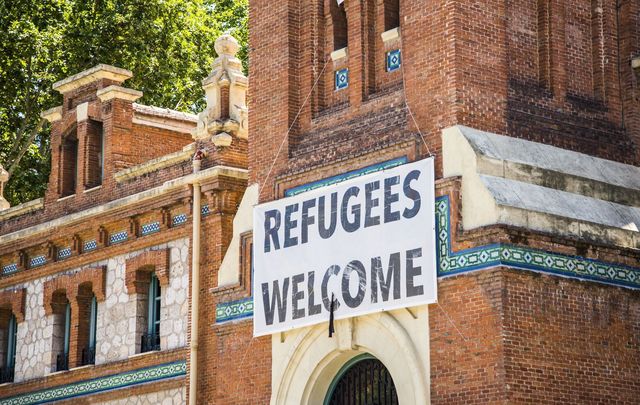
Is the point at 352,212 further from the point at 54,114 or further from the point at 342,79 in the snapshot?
the point at 54,114

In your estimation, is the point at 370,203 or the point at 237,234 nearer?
the point at 370,203

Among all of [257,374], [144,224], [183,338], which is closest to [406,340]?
[257,374]

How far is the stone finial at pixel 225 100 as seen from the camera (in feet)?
93.1

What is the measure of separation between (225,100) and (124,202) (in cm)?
315

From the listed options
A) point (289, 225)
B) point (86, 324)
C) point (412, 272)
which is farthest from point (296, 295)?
point (86, 324)

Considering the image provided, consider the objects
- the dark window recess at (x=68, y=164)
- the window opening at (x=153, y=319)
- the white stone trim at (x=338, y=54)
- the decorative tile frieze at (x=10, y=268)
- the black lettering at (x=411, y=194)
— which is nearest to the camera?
the black lettering at (x=411, y=194)

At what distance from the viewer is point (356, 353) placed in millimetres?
23391

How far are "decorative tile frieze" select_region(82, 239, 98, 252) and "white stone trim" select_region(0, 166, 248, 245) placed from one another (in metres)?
0.48

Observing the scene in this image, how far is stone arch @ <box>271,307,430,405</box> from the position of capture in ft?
72.0

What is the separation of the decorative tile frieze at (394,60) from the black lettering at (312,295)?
135 inches

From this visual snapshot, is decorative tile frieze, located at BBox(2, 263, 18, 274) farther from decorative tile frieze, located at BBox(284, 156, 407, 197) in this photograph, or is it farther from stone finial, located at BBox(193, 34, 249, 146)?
decorative tile frieze, located at BBox(284, 156, 407, 197)

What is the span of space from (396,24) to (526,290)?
17.4 feet

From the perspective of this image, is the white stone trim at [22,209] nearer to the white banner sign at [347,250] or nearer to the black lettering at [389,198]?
the white banner sign at [347,250]

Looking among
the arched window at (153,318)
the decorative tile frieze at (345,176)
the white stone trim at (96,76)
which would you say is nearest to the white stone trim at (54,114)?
the white stone trim at (96,76)
